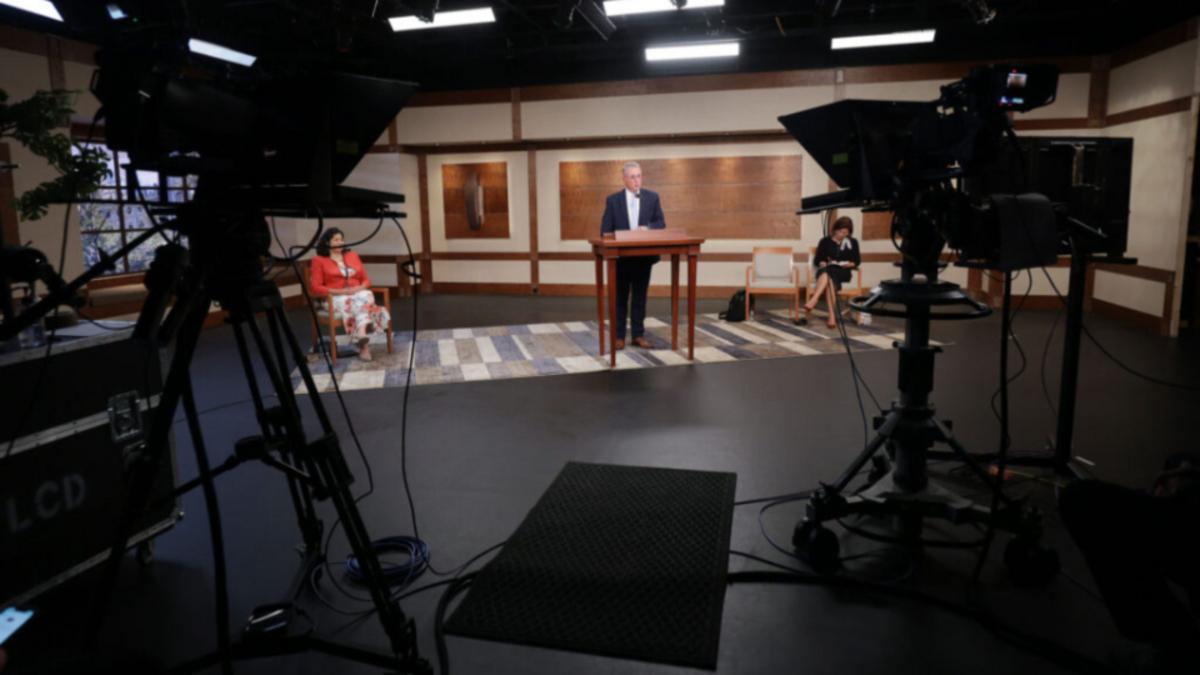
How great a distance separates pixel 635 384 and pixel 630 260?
1.46m

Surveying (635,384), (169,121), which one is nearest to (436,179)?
(635,384)

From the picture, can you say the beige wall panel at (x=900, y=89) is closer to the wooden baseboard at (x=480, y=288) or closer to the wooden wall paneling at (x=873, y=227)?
the wooden wall paneling at (x=873, y=227)

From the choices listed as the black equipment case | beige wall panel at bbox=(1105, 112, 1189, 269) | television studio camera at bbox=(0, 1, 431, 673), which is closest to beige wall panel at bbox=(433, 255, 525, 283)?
beige wall panel at bbox=(1105, 112, 1189, 269)

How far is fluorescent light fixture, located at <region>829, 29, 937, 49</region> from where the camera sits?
295 inches

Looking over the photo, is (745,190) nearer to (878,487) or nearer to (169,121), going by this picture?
(878,487)

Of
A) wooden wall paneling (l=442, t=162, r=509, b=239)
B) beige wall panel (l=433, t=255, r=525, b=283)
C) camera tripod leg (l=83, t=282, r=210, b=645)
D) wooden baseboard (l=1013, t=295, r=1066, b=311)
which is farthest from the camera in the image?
beige wall panel (l=433, t=255, r=525, b=283)

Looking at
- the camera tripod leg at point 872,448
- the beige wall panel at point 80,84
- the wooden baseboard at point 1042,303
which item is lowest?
the wooden baseboard at point 1042,303

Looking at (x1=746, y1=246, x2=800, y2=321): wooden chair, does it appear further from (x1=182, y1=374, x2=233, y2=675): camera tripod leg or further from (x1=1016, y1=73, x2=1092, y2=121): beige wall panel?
(x1=182, y1=374, x2=233, y2=675): camera tripod leg

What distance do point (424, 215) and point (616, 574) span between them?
Result: 874 cm

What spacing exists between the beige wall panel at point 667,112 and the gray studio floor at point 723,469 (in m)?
3.69

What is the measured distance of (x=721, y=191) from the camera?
30.6 feet

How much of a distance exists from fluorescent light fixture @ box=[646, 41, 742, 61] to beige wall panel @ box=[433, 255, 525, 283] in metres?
3.31

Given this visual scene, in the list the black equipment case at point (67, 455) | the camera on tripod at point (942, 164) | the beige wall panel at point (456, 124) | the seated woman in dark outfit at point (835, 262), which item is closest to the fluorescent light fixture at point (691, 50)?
the beige wall panel at point (456, 124)

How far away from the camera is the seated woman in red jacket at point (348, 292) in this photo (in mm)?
5613
